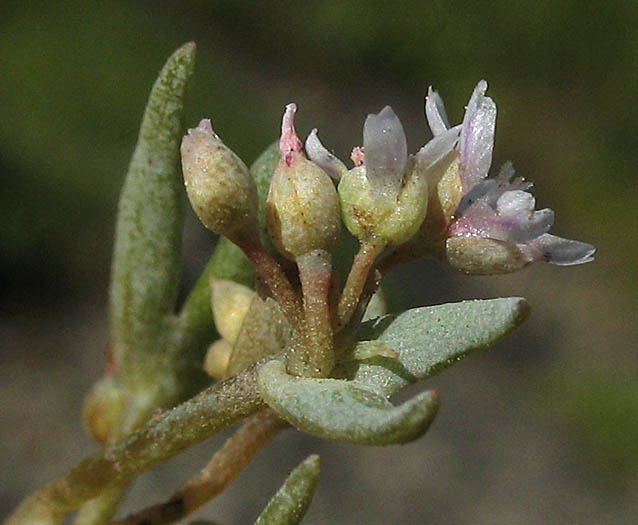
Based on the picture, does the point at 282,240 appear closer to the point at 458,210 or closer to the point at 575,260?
the point at 458,210

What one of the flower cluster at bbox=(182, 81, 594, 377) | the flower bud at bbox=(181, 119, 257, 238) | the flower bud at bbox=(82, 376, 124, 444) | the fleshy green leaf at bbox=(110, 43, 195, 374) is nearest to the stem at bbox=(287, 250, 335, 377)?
the flower cluster at bbox=(182, 81, 594, 377)

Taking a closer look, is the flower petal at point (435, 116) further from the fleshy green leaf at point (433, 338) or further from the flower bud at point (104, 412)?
the flower bud at point (104, 412)

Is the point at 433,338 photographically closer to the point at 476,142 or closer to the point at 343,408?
the point at 343,408

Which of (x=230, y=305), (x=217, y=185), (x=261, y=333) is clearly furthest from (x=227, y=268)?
(x=217, y=185)

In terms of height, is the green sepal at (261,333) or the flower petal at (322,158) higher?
the flower petal at (322,158)

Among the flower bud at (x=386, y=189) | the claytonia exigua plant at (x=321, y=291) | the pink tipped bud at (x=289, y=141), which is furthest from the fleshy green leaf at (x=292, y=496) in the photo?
the pink tipped bud at (x=289, y=141)

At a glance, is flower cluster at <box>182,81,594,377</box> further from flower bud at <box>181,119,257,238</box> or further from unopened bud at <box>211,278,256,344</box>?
unopened bud at <box>211,278,256,344</box>
